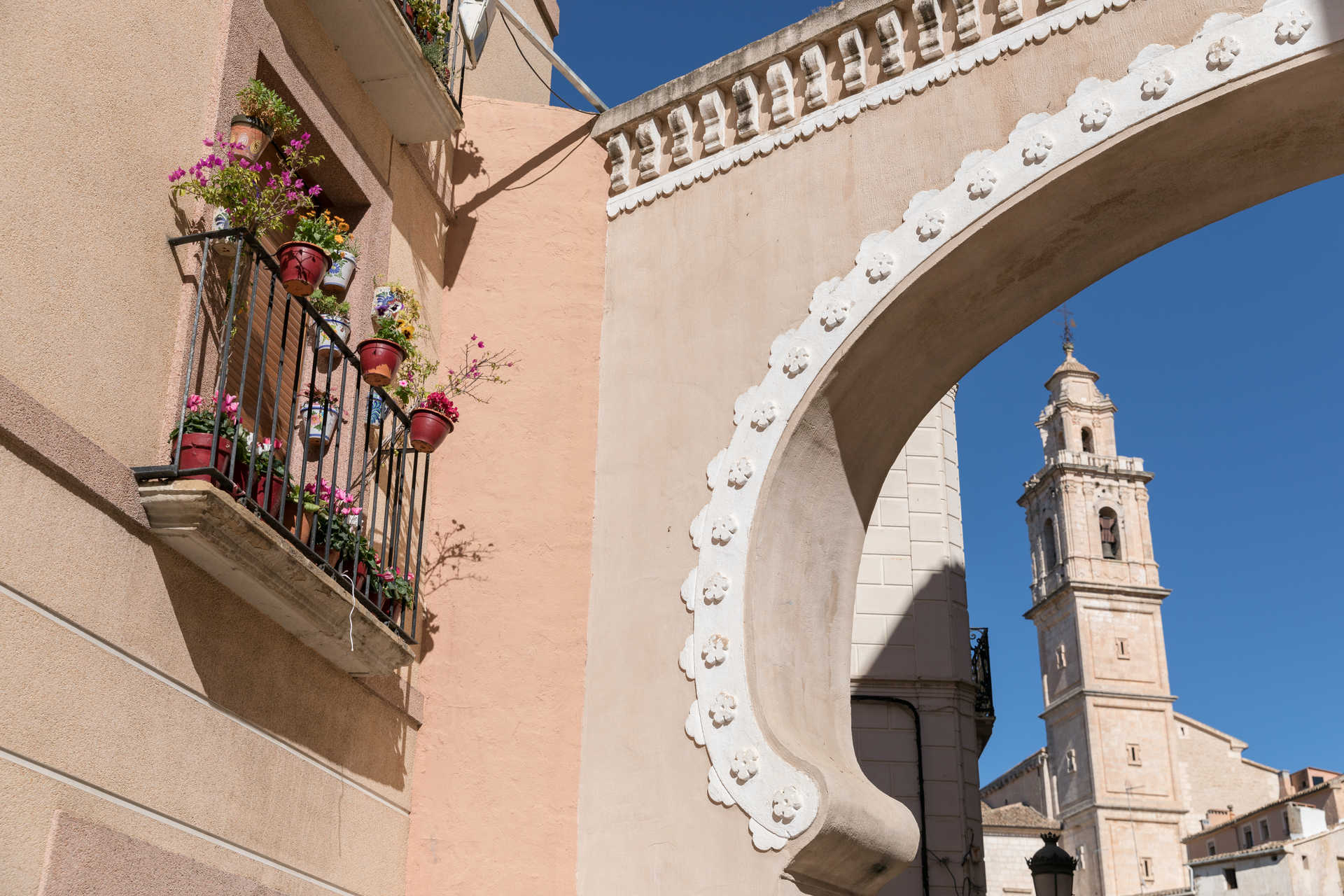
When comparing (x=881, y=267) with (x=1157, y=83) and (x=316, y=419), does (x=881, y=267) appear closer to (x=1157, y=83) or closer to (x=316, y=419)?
(x=1157, y=83)

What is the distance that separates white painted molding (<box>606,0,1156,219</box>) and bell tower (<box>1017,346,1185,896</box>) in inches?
2261

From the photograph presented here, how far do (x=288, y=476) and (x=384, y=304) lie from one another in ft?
5.60

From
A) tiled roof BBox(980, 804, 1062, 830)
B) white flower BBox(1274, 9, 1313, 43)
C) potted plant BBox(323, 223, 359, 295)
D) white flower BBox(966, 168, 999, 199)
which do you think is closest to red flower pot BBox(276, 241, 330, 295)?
potted plant BBox(323, 223, 359, 295)

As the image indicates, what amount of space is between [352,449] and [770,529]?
209 cm

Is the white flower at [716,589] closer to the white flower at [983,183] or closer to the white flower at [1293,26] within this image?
the white flower at [983,183]

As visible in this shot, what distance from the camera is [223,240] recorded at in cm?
552

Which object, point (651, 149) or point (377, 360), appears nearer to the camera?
A: point (377, 360)

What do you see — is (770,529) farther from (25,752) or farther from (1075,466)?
(1075,466)

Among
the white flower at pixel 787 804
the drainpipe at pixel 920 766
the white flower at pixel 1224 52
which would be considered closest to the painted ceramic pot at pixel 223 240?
the white flower at pixel 787 804

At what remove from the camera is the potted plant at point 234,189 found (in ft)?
17.6

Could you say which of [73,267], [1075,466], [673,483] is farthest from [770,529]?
[1075,466]

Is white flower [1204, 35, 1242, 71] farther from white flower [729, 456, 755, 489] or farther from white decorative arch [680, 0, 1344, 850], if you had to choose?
white flower [729, 456, 755, 489]

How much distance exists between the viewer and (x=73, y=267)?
472 cm

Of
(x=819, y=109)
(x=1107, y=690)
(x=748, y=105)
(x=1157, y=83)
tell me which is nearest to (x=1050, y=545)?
(x=1107, y=690)
